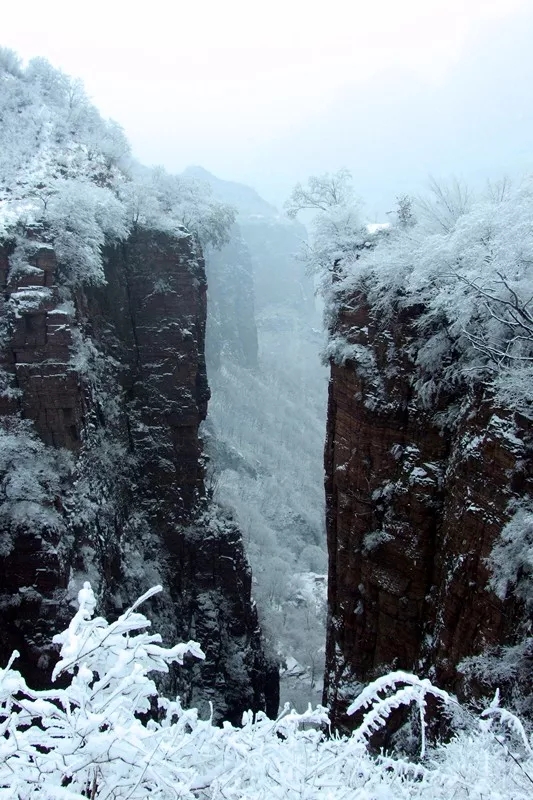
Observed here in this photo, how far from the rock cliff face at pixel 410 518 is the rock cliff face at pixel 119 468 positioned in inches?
281

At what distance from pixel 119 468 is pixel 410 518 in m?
11.3

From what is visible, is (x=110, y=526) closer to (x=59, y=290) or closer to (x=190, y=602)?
(x=190, y=602)

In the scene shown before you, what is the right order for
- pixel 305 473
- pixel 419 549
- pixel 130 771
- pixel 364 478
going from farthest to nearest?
pixel 305 473 → pixel 364 478 → pixel 419 549 → pixel 130 771

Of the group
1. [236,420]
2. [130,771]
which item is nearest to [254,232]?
[236,420]

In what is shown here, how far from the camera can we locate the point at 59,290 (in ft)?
53.2

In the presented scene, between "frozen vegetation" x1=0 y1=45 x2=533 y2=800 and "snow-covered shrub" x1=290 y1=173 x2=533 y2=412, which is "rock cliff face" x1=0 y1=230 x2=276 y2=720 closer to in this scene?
"frozen vegetation" x1=0 y1=45 x2=533 y2=800

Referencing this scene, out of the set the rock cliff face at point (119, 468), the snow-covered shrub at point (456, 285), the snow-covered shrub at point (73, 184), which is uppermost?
the snow-covered shrub at point (73, 184)

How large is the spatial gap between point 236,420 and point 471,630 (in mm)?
65650

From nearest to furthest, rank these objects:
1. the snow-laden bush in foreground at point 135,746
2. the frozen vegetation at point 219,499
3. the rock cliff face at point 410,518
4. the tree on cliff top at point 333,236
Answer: the snow-laden bush in foreground at point 135,746 < the frozen vegetation at point 219,499 < the rock cliff face at point 410,518 < the tree on cliff top at point 333,236

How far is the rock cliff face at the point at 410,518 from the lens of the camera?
28.4 ft

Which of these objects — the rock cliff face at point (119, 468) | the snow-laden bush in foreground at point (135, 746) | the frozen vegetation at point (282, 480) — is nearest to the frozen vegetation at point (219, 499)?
the snow-laden bush in foreground at point (135, 746)

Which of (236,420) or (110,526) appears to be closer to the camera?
(110,526)

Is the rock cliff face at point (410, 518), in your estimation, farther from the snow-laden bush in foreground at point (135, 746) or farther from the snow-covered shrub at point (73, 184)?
the snow-covered shrub at point (73, 184)

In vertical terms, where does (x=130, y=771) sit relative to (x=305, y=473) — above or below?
above
